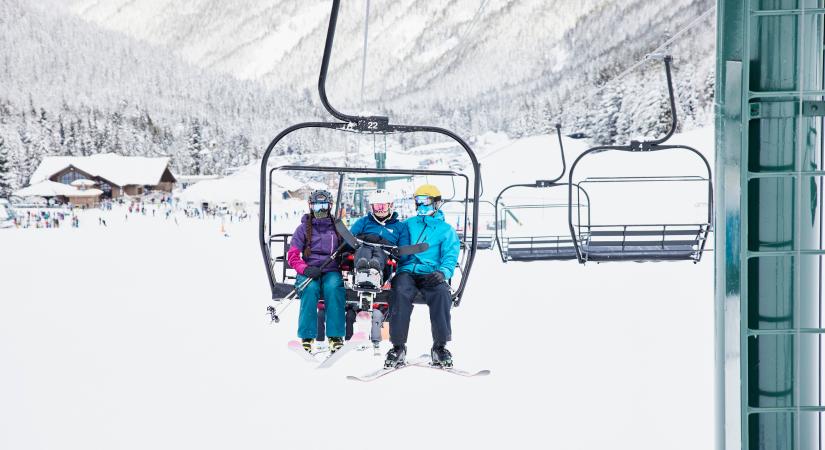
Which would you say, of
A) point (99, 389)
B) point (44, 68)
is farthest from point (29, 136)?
point (99, 389)

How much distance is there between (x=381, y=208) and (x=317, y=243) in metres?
0.45

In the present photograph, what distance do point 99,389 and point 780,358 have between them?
3216 millimetres

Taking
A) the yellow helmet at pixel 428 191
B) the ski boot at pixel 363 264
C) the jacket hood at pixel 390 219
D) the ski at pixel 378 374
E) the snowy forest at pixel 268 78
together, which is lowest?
the ski at pixel 378 374

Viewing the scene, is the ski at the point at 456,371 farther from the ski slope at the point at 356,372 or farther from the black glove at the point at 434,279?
the black glove at the point at 434,279

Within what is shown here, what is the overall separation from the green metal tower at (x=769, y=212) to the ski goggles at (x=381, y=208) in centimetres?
262

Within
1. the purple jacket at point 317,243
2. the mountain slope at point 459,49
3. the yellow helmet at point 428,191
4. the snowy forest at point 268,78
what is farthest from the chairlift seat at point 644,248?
the mountain slope at point 459,49

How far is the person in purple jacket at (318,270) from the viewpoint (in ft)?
13.0

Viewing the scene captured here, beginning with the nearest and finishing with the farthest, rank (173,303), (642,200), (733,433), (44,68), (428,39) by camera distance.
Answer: (733,433)
(173,303)
(642,200)
(44,68)
(428,39)

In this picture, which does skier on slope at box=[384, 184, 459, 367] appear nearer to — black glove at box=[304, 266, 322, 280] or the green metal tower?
black glove at box=[304, 266, 322, 280]

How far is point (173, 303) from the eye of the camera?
23.7 feet

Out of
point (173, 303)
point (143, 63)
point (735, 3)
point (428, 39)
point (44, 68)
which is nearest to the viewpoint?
point (735, 3)

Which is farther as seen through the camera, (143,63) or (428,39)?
(428,39)

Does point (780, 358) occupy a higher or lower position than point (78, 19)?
lower

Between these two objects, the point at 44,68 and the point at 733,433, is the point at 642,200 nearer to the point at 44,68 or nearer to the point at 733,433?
the point at 733,433
